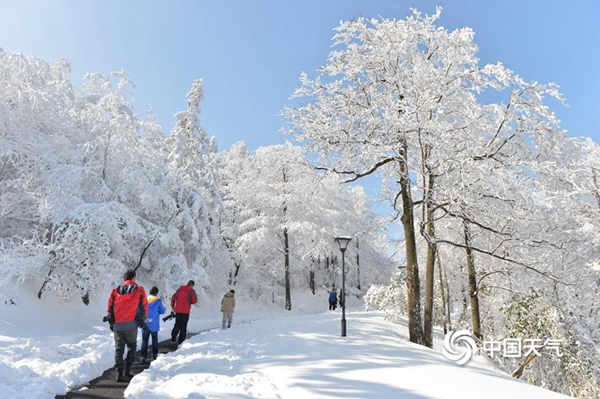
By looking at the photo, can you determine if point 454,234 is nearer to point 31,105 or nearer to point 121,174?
point 121,174

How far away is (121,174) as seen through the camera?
16859mm

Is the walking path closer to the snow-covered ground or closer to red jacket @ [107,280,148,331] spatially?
the snow-covered ground

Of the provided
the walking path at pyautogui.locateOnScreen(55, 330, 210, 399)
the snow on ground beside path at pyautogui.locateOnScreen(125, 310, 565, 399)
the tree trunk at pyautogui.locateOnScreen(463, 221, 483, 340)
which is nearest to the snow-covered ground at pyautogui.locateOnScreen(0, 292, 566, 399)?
the snow on ground beside path at pyautogui.locateOnScreen(125, 310, 565, 399)

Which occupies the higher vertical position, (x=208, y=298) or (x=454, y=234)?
(x=454, y=234)

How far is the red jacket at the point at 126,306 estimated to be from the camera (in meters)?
6.39

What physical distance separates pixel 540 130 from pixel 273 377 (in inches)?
368

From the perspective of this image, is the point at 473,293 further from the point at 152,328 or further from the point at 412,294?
the point at 152,328

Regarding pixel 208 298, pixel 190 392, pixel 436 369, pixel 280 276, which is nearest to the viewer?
pixel 190 392

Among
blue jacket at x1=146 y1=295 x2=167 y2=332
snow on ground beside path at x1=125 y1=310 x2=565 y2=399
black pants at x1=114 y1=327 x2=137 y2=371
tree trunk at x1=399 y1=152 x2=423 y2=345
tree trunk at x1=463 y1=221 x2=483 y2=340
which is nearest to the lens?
snow on ground beside path at x1=125 y1=310 x2=565 y2=399

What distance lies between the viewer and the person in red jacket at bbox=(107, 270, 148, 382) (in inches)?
250

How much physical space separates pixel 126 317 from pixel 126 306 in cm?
18

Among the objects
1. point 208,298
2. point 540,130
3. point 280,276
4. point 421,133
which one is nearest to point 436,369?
point 421,133

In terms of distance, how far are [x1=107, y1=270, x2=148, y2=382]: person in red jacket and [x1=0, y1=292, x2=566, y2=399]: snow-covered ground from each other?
1.51 ft

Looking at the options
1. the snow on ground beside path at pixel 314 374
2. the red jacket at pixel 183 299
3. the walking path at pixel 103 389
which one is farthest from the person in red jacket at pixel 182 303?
the walking path at pixel 103 389
